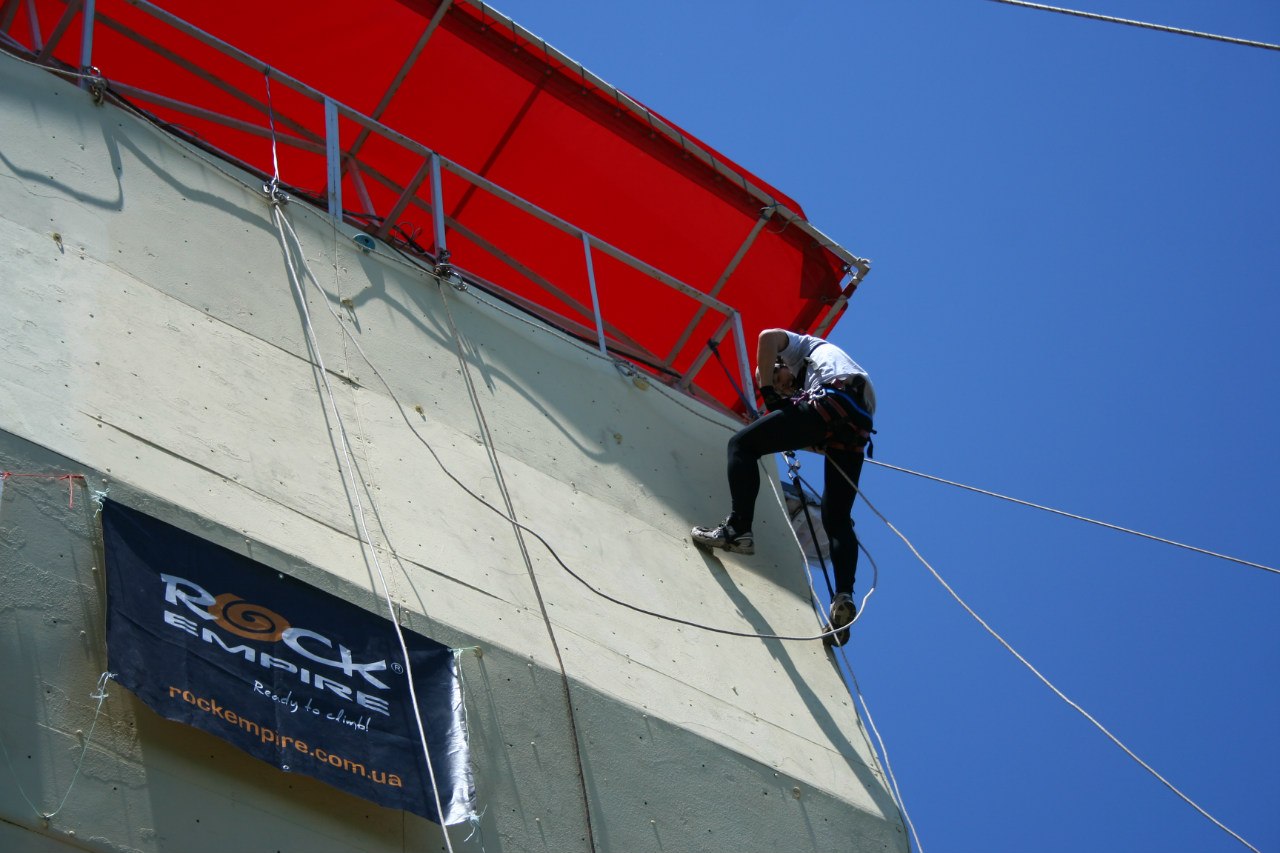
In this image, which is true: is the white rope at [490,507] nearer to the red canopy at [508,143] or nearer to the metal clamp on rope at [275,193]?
the metal clamp on rope at [275,193]

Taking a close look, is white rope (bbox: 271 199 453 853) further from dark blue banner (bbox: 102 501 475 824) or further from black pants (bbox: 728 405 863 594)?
black pants (bbox: 728 405 863 594)

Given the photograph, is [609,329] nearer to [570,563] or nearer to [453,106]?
[453,106]

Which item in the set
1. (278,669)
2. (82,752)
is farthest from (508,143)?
(82,752)

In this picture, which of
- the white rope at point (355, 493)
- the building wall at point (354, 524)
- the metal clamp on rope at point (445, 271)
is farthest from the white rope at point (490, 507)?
the metal clamp on rope at point (445, 271)

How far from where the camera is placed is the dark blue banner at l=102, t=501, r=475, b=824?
4176 millimetres

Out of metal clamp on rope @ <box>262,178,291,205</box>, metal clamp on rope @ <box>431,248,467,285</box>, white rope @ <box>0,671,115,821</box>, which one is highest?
metal clamp on rope @ <box>431,248,467,285</box>

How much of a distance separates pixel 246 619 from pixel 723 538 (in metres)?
2.70

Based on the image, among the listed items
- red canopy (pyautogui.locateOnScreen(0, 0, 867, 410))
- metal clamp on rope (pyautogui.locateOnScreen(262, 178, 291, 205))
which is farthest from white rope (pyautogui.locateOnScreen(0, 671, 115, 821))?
red canopy (pyautogui.locateOnScreen(0, 0, 867, 410))

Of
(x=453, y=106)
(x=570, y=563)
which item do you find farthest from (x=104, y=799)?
(x=453, y=106)

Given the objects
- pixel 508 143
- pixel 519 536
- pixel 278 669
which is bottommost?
pixel 278 669

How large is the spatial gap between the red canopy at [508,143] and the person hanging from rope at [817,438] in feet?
6.86

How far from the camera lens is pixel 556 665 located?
532cm

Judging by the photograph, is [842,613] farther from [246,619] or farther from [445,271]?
[246,619]

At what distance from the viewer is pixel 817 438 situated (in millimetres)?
6895
